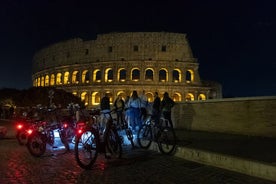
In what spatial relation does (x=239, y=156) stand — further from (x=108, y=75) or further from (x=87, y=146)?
(x=108, y=75)

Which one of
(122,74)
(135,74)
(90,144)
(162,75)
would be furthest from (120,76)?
(90,144)

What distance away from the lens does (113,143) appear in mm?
8031

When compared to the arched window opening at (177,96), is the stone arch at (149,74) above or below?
above

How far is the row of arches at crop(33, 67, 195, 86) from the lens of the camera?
184 ft

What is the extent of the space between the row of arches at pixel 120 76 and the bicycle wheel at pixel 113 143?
1863 inches

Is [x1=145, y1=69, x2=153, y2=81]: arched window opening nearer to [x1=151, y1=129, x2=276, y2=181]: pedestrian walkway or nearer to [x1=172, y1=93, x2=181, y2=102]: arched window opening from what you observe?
[x1=172, y1=93, x2=181, y2=102]: arched window opening

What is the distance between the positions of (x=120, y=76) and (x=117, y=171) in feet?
173

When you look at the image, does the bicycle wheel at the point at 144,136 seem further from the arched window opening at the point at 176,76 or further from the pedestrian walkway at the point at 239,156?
the arched window opening at the point at 176,76

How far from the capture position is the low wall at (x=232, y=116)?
10641mm

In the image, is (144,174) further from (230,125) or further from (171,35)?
(171,35)

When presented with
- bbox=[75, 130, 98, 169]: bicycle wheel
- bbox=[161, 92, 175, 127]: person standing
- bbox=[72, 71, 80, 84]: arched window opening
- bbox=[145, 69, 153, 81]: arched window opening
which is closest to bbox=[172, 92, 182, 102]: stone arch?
bbox=[145, 69, 153, 81]: arched window opening

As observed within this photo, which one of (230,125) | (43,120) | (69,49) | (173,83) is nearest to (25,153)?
(43,120)

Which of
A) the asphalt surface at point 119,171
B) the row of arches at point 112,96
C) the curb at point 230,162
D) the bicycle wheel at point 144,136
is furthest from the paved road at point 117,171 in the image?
the row of arches at point 112,96

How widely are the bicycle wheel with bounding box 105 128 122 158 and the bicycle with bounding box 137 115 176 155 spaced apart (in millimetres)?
1212
